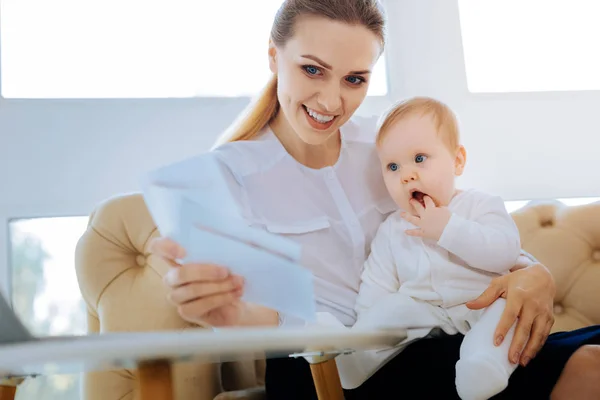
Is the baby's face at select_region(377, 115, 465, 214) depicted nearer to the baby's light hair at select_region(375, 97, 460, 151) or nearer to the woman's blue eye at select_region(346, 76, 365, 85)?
the baby's light hair at select_region(375, 97, 460, 151)

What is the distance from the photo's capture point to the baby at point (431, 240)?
3.33ft

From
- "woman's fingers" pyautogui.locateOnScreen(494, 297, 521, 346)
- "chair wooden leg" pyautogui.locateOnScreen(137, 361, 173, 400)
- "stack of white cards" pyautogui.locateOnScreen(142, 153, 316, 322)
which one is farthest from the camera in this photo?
"woman's fingers" pyautogui.locateOnScreen(494, 297, 521, 346)

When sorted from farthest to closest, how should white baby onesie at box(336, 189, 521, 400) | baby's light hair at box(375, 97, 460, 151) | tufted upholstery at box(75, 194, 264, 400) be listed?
tufted upholstery at box(75, 194, 264, 400) < baby's light hair at box(375, 97, 460, 151) < white baby onesie at box(336, 189, 521, 400)

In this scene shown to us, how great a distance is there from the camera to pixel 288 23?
1187 millimetres

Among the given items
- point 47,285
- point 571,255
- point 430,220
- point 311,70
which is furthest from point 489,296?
point 47,285

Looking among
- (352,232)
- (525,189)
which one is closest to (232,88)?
(352,232)

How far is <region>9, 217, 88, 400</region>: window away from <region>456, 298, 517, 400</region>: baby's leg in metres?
1.10

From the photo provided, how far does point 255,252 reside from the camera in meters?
0.79

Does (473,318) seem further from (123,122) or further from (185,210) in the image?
(123,122)

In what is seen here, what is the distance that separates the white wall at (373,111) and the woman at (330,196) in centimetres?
48

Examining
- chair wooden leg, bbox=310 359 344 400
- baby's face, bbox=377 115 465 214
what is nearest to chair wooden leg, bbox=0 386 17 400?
chair wooden leg, bbox=310 359 344 400

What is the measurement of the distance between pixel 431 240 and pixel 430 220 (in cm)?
5

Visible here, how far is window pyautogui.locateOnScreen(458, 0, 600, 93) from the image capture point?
6.68 ft

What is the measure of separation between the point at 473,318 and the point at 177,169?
1.76 feet
